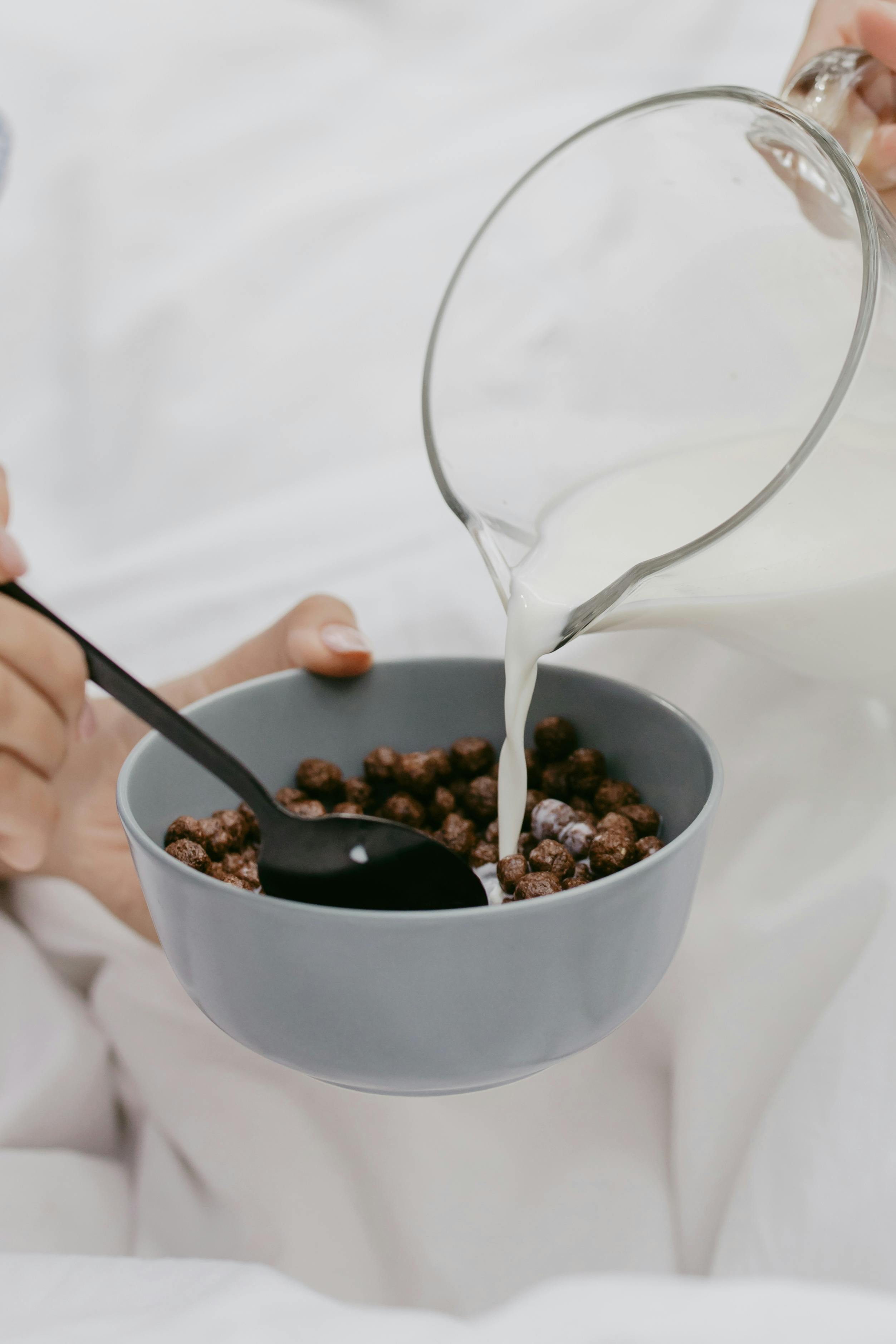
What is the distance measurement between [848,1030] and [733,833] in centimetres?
15

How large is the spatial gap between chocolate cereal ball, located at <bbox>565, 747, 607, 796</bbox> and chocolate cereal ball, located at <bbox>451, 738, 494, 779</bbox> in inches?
2.0

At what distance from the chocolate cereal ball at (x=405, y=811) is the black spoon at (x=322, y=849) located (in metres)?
0.07

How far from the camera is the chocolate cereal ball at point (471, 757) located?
666 mm

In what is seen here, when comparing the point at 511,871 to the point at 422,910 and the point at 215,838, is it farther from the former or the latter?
the point at 215,838

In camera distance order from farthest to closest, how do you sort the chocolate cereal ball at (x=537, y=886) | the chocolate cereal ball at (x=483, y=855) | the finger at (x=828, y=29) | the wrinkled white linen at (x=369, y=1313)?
the finger at (x=828, y=29), the chocolate cereal ball at (x=483, y=855), the chocolate cereal ball at (x=537, y=886), the wrinkled white linen at (x=369, y=1313)

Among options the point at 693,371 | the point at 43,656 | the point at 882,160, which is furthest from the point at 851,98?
the point at 43,656

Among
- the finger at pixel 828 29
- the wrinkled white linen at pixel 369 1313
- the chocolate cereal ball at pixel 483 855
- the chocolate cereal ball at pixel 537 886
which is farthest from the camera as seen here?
the finger at pixel 828 29

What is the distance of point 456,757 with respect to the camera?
0.67 metres

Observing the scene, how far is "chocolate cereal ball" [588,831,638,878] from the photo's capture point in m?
0.55

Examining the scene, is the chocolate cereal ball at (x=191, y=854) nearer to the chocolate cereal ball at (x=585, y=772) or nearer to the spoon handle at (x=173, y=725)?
the spoon handle at (x=173, y=725)

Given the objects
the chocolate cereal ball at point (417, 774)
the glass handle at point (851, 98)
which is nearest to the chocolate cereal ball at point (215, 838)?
the chocolate cereal ball at point (417, 774)

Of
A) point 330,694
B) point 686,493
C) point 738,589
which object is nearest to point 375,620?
point 330,694

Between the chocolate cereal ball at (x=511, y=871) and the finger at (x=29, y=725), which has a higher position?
the chocolate cereal ball at (x=511, y=871)

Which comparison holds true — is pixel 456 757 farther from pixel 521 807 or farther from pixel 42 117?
pixel 42 117
